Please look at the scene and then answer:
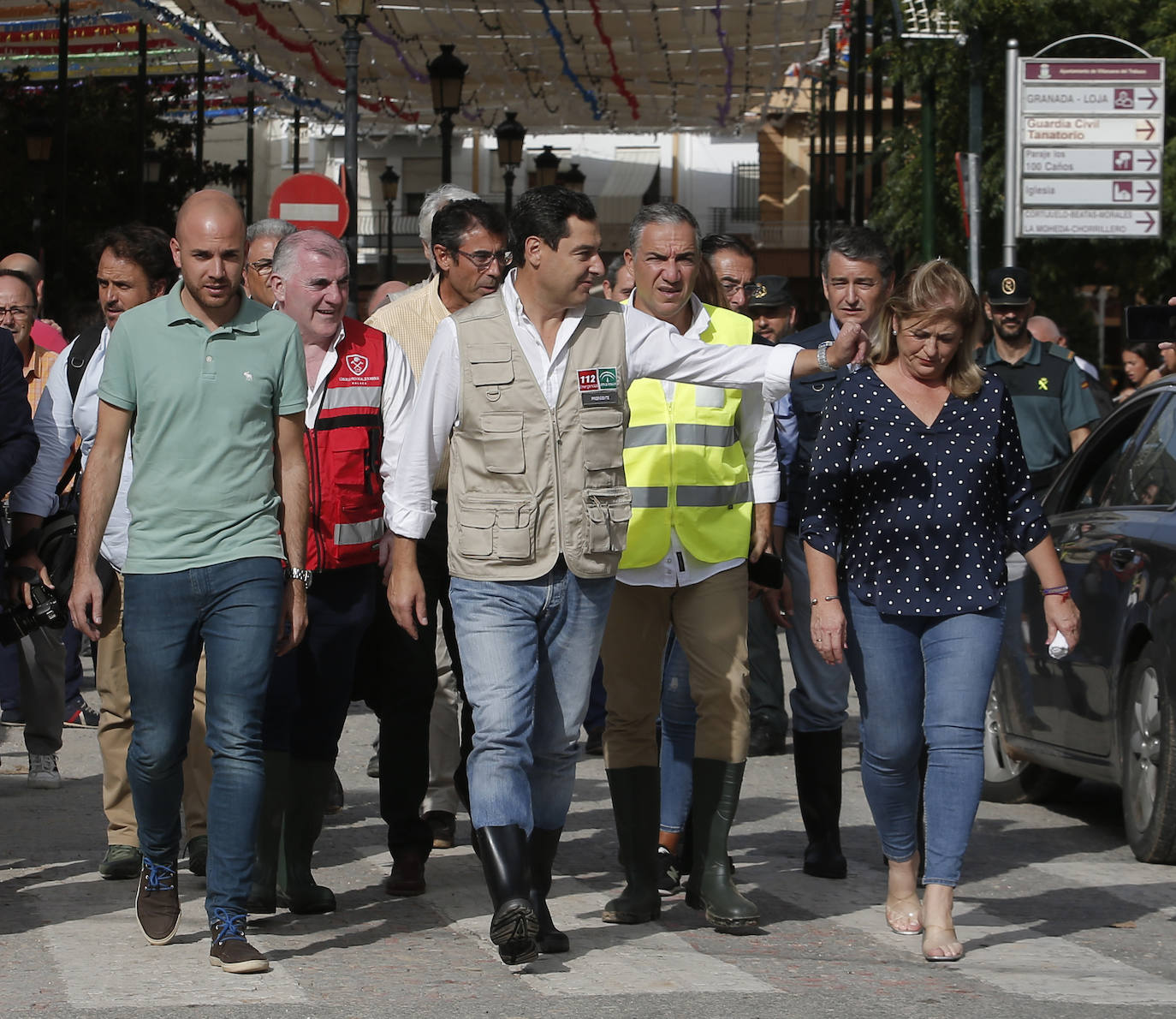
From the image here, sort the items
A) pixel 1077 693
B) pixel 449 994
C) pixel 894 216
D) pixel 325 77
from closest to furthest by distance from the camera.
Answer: pixel 449 994
pixel 1077 693
pixel 325 77
pixel 894 216

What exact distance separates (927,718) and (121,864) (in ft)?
8.88

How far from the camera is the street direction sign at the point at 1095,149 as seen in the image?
82.4 ft

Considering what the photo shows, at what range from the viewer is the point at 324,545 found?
6352 millimetres

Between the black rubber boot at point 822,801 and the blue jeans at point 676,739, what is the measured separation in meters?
0.51

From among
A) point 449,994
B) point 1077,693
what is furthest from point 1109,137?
point 449,994

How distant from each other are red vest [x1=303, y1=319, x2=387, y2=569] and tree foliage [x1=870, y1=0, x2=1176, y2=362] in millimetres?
24990

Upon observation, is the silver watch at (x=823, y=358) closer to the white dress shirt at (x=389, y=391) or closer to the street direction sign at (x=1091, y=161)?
the white dress shirt at (x=389, y=391)

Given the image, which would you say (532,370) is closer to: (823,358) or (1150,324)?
(823,358)

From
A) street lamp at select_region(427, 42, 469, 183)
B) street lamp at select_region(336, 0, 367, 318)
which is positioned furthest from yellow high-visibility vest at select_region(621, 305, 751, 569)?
street lamp at select_region(427, 42, 469, 183)

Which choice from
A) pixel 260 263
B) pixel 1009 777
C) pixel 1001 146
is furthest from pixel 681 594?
pixel 1001 146

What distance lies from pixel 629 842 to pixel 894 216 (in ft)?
96.5

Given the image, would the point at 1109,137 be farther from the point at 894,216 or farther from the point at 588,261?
the point at 588,261

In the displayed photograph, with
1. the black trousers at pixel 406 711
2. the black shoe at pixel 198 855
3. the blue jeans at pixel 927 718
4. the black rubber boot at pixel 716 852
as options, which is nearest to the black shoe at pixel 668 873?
the black rubber boot at pixel 716 852

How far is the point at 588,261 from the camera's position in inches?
231
